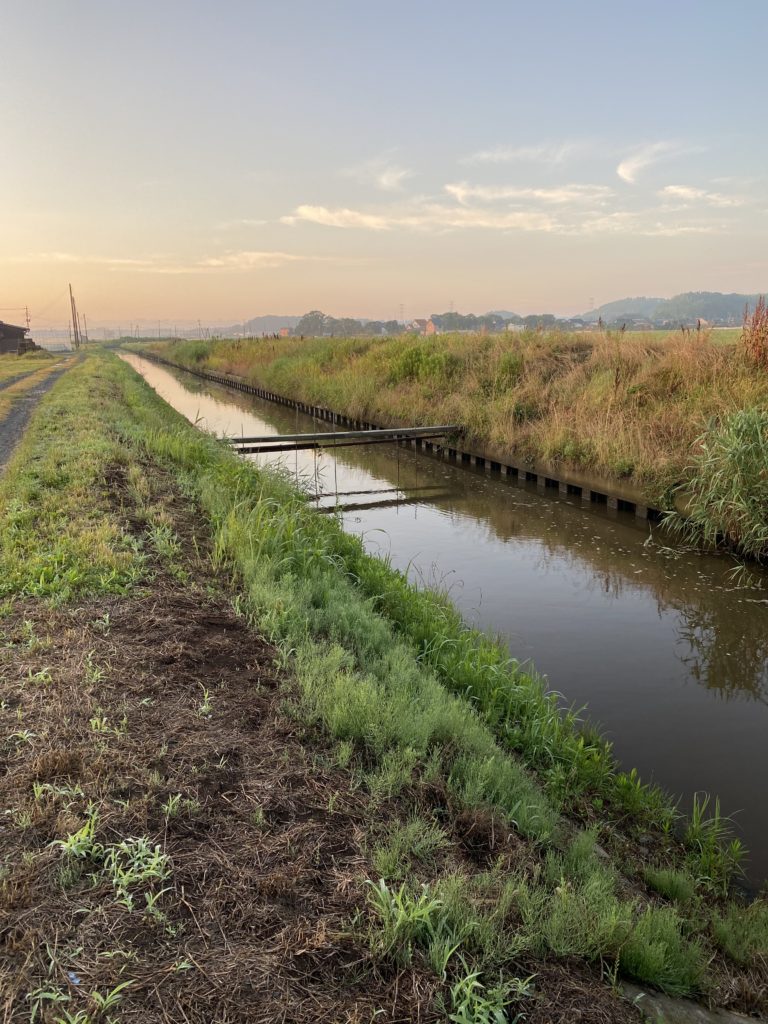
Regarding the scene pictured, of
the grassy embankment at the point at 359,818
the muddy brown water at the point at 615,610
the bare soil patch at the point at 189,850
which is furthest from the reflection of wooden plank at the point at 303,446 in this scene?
the bare soil patch at the point at 189,850

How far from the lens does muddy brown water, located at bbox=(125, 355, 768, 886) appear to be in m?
4.64

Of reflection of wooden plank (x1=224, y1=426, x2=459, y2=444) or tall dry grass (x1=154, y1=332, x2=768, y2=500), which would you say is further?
reflection of wooden plank (x1=224, y1=426, x2=459, y2=444)

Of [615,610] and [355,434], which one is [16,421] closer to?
[355,434]

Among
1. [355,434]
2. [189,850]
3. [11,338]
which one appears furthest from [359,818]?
[11,338]

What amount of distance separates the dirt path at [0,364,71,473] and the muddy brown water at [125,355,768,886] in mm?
4637

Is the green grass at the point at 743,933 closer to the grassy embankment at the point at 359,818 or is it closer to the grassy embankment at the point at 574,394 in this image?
the grassy embankment at the point at 359,818

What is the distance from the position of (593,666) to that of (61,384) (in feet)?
63.6

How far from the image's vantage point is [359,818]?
267 cm

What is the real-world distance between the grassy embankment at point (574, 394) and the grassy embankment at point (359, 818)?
Result: 597cm

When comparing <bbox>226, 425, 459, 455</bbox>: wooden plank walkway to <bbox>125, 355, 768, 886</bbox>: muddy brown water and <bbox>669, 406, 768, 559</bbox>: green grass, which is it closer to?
<bbox>125, 355, 768, 886</bbox>: muddy brown water

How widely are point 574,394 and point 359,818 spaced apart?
12.2 metres

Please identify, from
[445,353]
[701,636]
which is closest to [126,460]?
[701,636]

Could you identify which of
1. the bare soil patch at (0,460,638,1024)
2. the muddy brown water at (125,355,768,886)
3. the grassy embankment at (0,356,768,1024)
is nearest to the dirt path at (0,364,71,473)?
the muddy brown water at (125,355,768,886)

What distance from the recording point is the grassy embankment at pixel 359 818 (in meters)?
2.00
